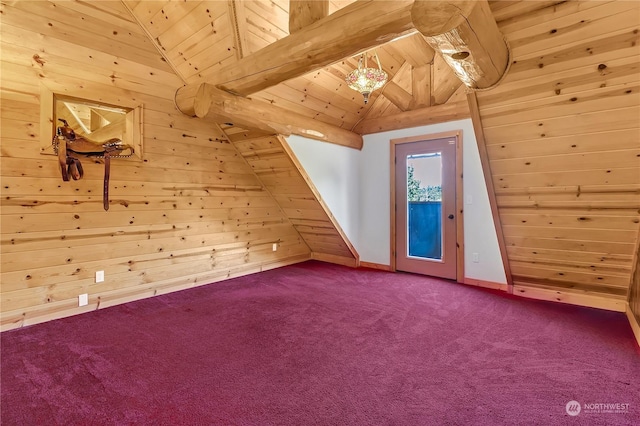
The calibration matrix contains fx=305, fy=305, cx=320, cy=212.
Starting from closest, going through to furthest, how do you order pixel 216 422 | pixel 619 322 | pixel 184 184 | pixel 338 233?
pixel 216 422 < pixel 619 322 < pixel 184 184 < pixel 338 233

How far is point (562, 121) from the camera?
2244 millimetres

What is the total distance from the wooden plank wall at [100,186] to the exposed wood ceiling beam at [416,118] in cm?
199

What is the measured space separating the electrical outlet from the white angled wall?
265cm

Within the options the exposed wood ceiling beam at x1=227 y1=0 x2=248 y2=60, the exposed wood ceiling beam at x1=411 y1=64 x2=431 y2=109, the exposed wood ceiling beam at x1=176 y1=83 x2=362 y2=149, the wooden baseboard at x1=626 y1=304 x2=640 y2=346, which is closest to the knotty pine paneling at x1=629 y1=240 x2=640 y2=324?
the wooden baseboard at x1=626 y1=304 x2=640 y2=346

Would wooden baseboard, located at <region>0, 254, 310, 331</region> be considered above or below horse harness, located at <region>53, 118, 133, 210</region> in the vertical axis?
below

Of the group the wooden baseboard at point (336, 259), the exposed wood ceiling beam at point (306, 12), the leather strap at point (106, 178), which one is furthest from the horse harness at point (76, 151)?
the wooden baseboard at point (336, 259)

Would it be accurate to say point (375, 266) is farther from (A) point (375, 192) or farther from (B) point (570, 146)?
(B) point (570, 146)

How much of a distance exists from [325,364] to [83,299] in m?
2.51

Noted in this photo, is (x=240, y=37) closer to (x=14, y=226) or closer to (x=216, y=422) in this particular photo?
(x=14, y=226)

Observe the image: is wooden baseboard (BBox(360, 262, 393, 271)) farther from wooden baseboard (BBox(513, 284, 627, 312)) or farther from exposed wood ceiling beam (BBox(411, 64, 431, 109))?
exposed wood ceiling beam (BBox(411, 64, 431, 109))

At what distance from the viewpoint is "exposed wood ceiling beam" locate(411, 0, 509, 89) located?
4.62 feet

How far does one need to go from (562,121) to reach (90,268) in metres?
4.30

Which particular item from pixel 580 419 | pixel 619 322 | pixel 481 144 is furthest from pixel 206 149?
pixel 619 322

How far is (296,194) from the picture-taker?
4.36 m
